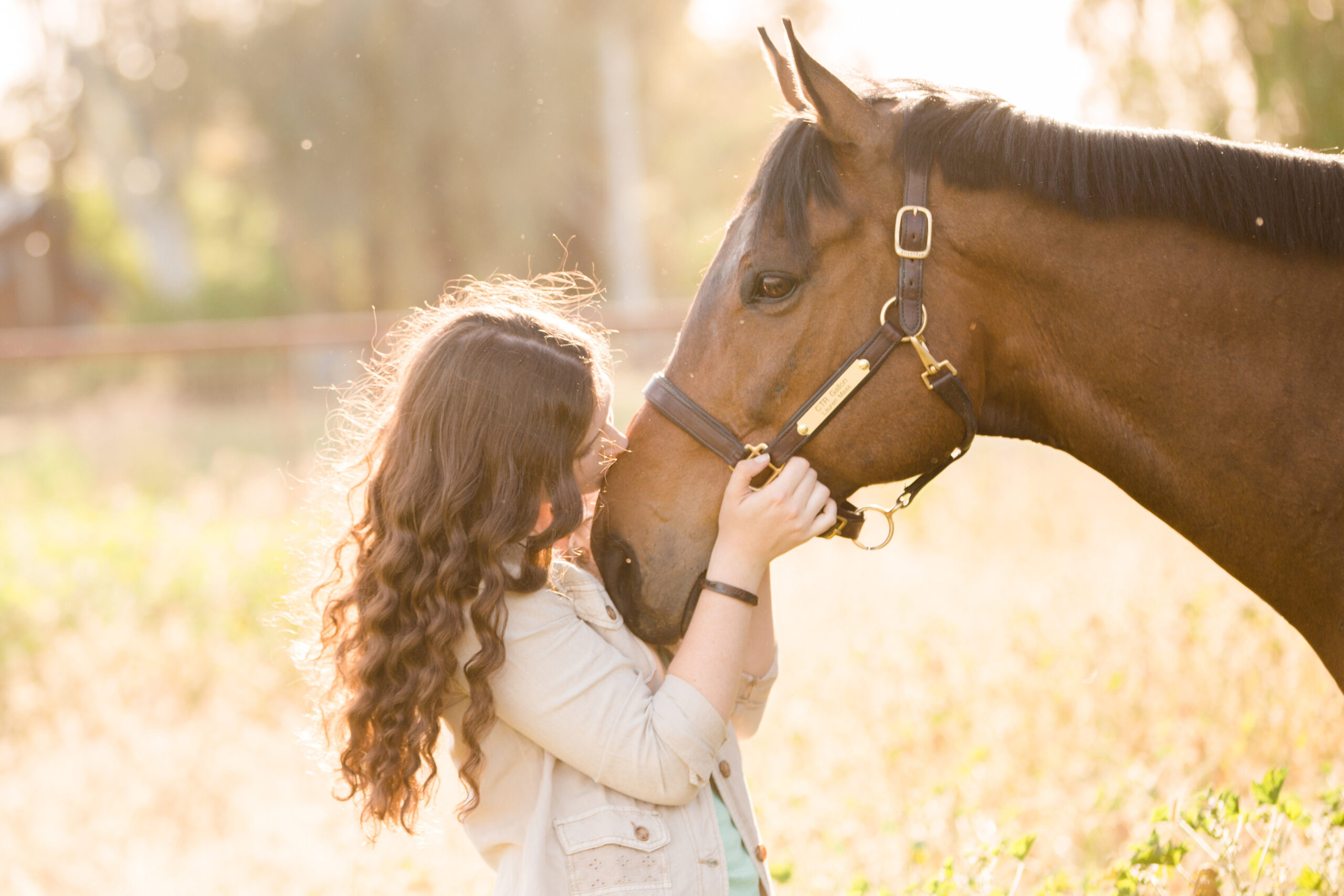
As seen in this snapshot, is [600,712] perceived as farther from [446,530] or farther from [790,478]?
[790,478]

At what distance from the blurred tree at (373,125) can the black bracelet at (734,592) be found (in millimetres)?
13111

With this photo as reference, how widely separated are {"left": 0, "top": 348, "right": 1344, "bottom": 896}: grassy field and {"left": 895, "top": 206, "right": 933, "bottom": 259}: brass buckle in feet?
4.45

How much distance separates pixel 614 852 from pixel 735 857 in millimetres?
283

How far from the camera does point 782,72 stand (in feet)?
6.65

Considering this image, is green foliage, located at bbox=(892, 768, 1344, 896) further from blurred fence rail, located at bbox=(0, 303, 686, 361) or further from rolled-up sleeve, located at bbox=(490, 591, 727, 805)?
blurred fence rail, located at bbox=(0, 303, 686, 361)

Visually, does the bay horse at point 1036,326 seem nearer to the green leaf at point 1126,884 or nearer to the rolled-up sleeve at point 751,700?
the rolled-up sleeve at point 751,700

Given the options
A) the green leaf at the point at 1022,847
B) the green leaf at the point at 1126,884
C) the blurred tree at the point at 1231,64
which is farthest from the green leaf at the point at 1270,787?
the blurred tree at the point at 1231,64

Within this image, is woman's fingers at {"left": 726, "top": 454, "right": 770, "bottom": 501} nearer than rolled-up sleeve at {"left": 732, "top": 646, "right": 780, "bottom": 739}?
Yes

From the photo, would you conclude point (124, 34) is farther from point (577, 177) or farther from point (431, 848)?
point (431, 848)

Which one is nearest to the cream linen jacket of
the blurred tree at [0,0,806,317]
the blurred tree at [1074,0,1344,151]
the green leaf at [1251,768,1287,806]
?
the green leaf at [1251,768,1287,806]

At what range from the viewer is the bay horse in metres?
1.78

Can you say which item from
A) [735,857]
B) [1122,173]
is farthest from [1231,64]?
[735,857]

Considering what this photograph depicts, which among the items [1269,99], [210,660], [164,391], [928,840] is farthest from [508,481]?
[164,391]

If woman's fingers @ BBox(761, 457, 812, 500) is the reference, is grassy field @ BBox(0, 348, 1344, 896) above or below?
below
